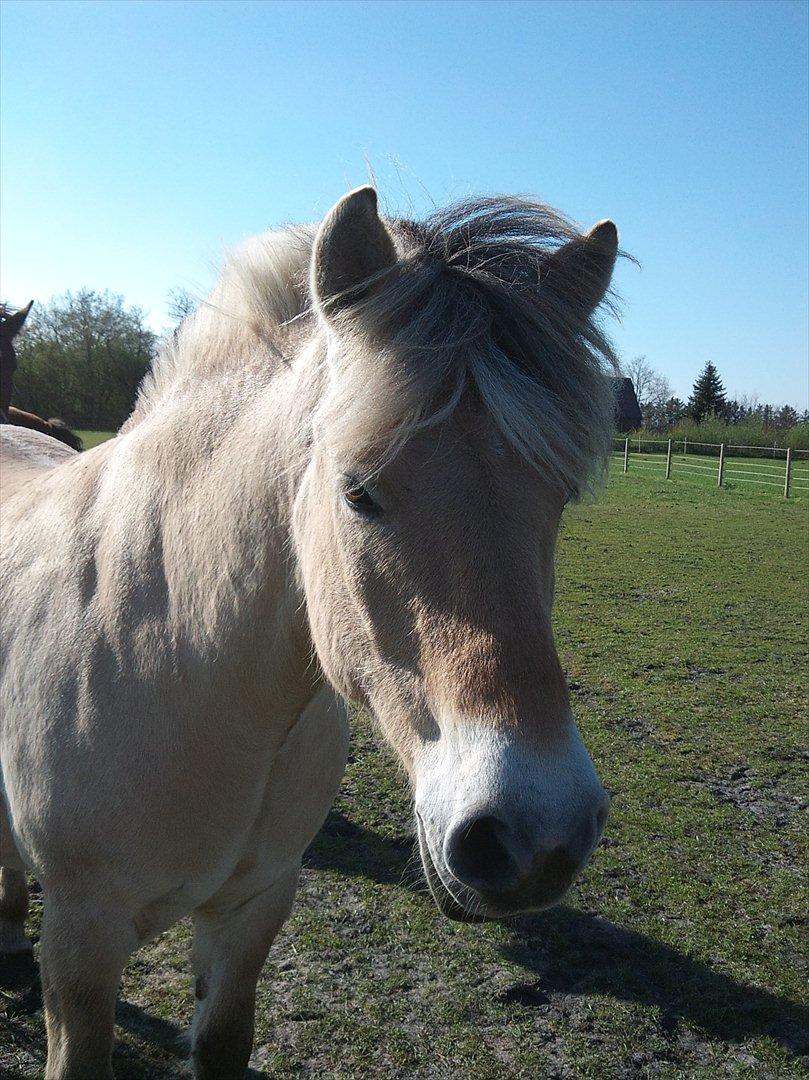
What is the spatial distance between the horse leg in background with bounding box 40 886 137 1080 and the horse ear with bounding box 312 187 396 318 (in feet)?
5.28

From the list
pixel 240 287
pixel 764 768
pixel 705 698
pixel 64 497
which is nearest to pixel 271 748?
pixel 64 497

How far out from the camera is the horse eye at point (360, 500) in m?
1.53

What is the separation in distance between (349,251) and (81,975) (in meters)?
1.92

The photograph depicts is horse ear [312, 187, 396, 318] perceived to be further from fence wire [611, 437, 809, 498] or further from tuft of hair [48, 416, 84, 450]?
fence wire [611, 437, 809, 498]

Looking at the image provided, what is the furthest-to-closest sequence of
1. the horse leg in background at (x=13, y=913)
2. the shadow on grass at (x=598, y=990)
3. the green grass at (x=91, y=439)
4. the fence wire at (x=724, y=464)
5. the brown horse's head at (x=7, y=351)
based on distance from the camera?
the green grass at (x=91, y=439), the fence wire at (x=724, y=464), the brown horse's head at (x=7, y=351), the horse leg in background at (x=13, y=913), the shadow on grass at (x=598, y=990)

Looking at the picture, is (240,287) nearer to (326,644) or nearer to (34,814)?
(326,644)

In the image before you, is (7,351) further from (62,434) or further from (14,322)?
(62,434)

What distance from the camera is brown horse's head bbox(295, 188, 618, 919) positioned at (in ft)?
4.28

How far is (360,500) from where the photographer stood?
5.05 ft

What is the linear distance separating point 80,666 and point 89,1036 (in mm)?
991

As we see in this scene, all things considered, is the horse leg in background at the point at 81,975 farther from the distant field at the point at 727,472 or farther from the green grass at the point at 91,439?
the green grass at the point at 91,439

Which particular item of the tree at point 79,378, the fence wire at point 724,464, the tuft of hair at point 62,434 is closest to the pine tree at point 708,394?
the fence wire at point 724,464

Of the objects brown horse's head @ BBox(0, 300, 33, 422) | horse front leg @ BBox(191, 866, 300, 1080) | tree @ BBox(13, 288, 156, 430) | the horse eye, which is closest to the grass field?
horse front leg @ BBox(191, 866, 300, 1080)

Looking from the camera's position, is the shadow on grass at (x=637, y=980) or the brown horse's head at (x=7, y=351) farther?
the brown horse's head at (x=7, y=351)
